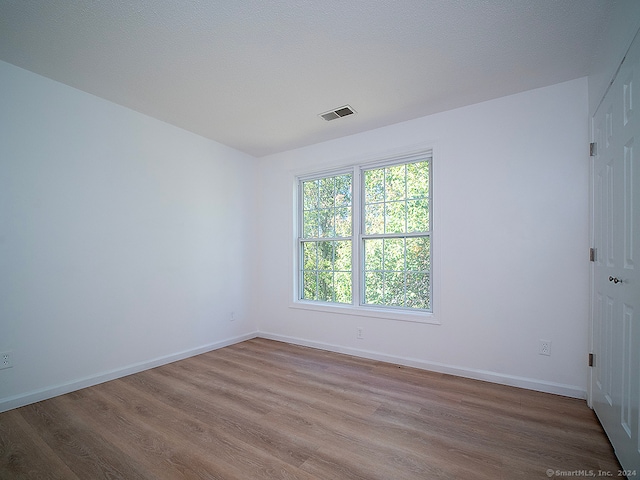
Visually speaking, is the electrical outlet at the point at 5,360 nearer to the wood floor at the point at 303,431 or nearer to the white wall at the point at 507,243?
the wood floor at the point at 303,431

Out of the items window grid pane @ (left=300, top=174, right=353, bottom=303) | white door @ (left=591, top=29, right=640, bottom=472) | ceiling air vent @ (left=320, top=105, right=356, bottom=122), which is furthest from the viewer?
window grid pane @ (left=300, top=174, right=353, bottom=303)

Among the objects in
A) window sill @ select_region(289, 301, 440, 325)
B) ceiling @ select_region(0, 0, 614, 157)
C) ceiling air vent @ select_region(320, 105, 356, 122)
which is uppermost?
ceiling @ select_region(0, 0, 614, 157)

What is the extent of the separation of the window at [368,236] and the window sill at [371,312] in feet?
0.32

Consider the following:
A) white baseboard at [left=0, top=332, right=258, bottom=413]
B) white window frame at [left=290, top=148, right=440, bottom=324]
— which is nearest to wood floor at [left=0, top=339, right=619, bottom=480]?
white baseboard at [left=0, top=332, right=258, bottom=413]

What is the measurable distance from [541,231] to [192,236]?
3642 mm

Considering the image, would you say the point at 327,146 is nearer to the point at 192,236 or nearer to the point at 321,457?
the point at 192,236

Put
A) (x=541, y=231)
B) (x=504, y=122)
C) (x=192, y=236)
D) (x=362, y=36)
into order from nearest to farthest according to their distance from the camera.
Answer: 1. (x=362, y=36)
2. (x=541, y=231)
3. (x=504, y=122)
4. (x=192, y=236)

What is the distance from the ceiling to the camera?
6.30 feet

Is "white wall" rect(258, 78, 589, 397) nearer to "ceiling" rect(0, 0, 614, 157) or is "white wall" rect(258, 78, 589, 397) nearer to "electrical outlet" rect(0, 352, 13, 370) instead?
"ceiling" rect(0, 0, 614, 157)

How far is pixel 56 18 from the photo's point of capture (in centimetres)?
199

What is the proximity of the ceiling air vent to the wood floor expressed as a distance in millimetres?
2653

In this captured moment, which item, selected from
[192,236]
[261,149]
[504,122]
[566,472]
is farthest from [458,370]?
[261,149]

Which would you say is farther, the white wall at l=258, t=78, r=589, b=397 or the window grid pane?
the window grid pane

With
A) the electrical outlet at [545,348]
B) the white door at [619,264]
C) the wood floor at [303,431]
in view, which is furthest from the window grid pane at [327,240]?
the white door at [619,264]
